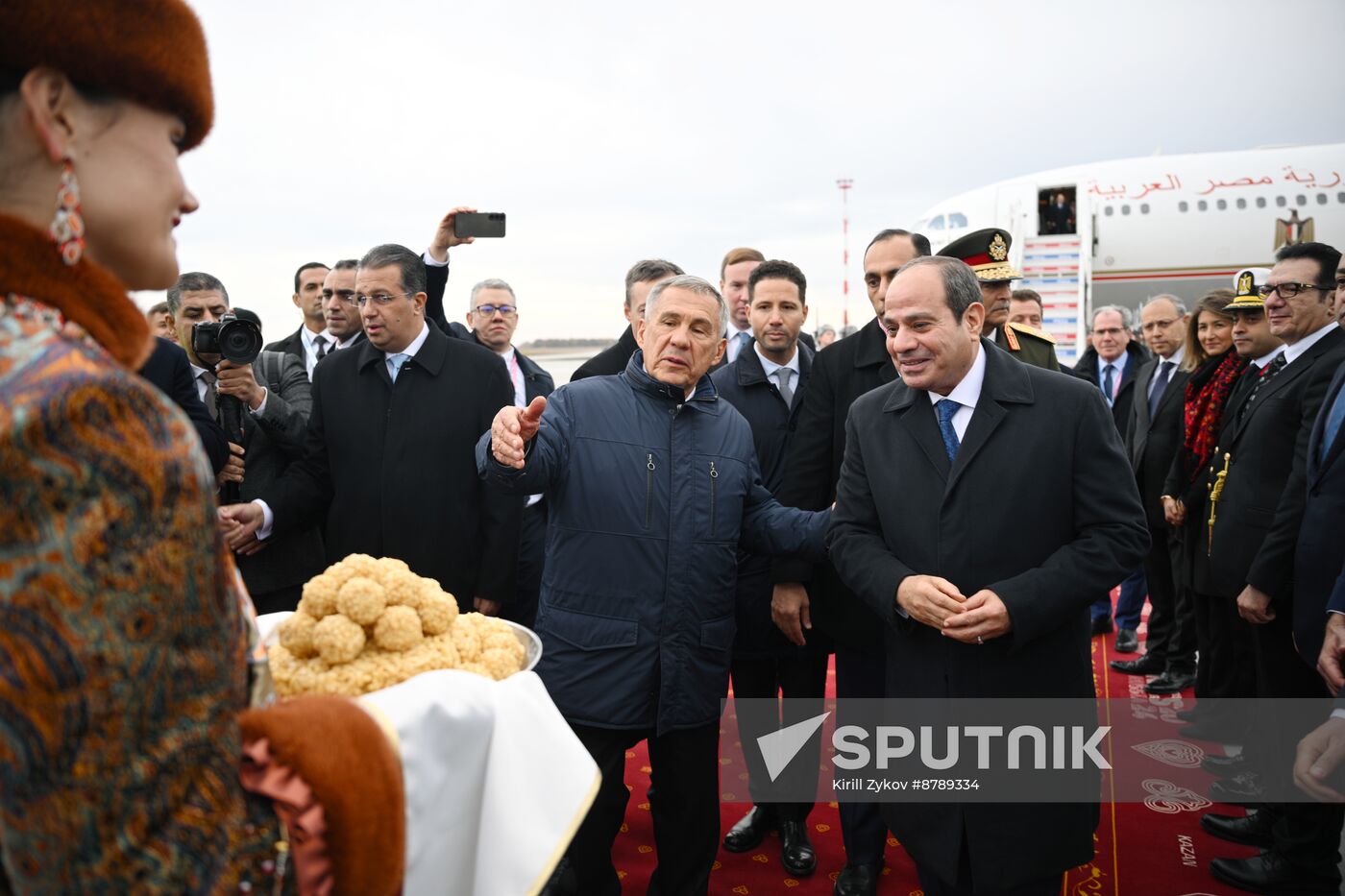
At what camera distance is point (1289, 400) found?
3496 mm

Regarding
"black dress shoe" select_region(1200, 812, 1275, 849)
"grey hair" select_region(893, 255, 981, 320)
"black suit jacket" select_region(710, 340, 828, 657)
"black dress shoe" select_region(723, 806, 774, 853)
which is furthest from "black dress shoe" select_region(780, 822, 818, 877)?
"grey hair" select_region(893, 255, 981, 320)

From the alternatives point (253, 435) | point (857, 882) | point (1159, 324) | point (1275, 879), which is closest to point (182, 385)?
point (253, 435)

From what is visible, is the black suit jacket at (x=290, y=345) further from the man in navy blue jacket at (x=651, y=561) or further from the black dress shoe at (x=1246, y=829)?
the black dress shoe at (x=1246, y=829)

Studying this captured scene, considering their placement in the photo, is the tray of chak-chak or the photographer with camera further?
the photographer with camera

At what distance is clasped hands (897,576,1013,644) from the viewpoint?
83.7 inches

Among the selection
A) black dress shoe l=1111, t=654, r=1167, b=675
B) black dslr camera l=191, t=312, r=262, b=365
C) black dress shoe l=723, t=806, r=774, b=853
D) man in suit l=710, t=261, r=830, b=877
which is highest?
black dslr camera l=191, t=312, r=262, b=365

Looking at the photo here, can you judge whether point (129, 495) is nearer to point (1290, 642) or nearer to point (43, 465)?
point (43, 465)

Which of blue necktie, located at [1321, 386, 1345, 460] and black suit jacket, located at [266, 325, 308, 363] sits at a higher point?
black suit jacket, located at [266, 325, 308, 363]

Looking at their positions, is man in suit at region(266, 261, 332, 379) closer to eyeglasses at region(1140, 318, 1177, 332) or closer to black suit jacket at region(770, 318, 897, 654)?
black suit jacket at region(770, 318, 897, 654)

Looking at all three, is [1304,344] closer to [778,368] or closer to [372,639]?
[778,368]

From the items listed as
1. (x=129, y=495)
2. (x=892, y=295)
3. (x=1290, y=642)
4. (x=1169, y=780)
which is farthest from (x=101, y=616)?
(x=1169, y=780)

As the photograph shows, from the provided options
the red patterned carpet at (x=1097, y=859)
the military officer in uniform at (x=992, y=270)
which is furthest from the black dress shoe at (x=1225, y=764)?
the military officer in uniform at (x=992, y=270)

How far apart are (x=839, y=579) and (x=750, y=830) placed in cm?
112

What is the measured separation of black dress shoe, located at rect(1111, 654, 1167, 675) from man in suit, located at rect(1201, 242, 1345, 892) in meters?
1.76
